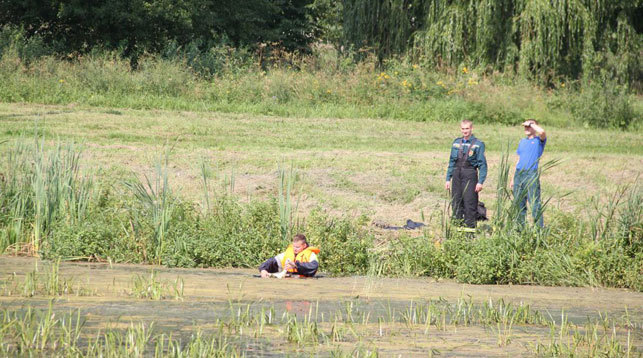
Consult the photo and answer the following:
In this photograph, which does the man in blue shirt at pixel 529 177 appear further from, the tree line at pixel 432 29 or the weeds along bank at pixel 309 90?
the tree line at pixel 432 29

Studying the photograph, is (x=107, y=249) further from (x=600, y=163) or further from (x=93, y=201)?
(x=600, y=163)

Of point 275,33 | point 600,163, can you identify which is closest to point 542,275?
point 600,163

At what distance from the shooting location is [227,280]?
10.1 metres

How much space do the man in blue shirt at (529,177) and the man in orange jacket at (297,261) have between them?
2.76 meters

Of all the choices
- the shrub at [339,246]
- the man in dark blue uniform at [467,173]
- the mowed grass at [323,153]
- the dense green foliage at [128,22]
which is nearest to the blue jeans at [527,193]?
the man in dark blue uniform at [467,173]

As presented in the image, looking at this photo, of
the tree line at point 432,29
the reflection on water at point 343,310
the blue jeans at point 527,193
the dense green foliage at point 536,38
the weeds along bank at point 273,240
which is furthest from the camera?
the tree line at point 432,29

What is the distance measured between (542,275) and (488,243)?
0.76 metres

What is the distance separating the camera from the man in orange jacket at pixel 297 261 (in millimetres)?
10438

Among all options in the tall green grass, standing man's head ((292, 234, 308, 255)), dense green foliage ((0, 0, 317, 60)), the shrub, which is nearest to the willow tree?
dense green foliage ((0, 0, 317, 60))

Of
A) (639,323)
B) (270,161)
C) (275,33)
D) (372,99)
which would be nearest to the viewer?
(639,323)

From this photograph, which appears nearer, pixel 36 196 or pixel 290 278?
pixel 290 278

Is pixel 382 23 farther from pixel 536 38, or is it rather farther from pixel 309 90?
pixel 309 90

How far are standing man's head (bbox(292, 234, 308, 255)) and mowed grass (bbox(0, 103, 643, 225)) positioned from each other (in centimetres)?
219

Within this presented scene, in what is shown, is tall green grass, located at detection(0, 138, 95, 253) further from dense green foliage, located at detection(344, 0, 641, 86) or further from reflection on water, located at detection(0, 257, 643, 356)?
dense green foliage, located at detection(344, 0, 641, 86)
